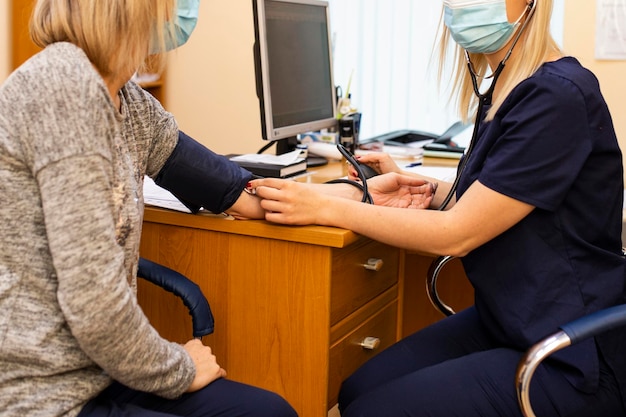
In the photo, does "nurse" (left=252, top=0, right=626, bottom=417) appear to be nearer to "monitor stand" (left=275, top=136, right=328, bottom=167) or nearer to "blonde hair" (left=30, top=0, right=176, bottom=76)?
"blonde hair" (left=30, top=0, right=176, bottom=76)

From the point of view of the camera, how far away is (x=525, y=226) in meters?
1.30

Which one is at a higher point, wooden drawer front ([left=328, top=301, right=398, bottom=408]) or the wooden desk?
the wooden desk

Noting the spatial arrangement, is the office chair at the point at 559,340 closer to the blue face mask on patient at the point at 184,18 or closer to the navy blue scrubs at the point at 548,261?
the navy blue scrubs at the point at 548,261

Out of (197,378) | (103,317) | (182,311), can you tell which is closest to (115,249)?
(103,317)

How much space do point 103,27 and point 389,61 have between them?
2.16 m

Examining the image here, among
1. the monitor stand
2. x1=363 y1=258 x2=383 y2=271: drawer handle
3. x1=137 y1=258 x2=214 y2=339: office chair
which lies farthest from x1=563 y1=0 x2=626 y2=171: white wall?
x1=137 y1=258 x2=214 y2=339: office chair

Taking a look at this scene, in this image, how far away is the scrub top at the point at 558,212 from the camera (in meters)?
1.25

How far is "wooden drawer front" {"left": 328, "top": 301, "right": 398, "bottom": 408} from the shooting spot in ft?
5.00

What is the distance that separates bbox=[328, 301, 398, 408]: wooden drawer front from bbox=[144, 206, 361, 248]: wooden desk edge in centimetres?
23

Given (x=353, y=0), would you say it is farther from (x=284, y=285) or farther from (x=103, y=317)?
(x=103, y=317)

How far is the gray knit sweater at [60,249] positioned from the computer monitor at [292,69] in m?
0.99

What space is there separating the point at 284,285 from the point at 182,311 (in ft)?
0.88

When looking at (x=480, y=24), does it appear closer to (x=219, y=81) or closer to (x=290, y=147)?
(x=290, y=147)

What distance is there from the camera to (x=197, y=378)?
1.23 metres
